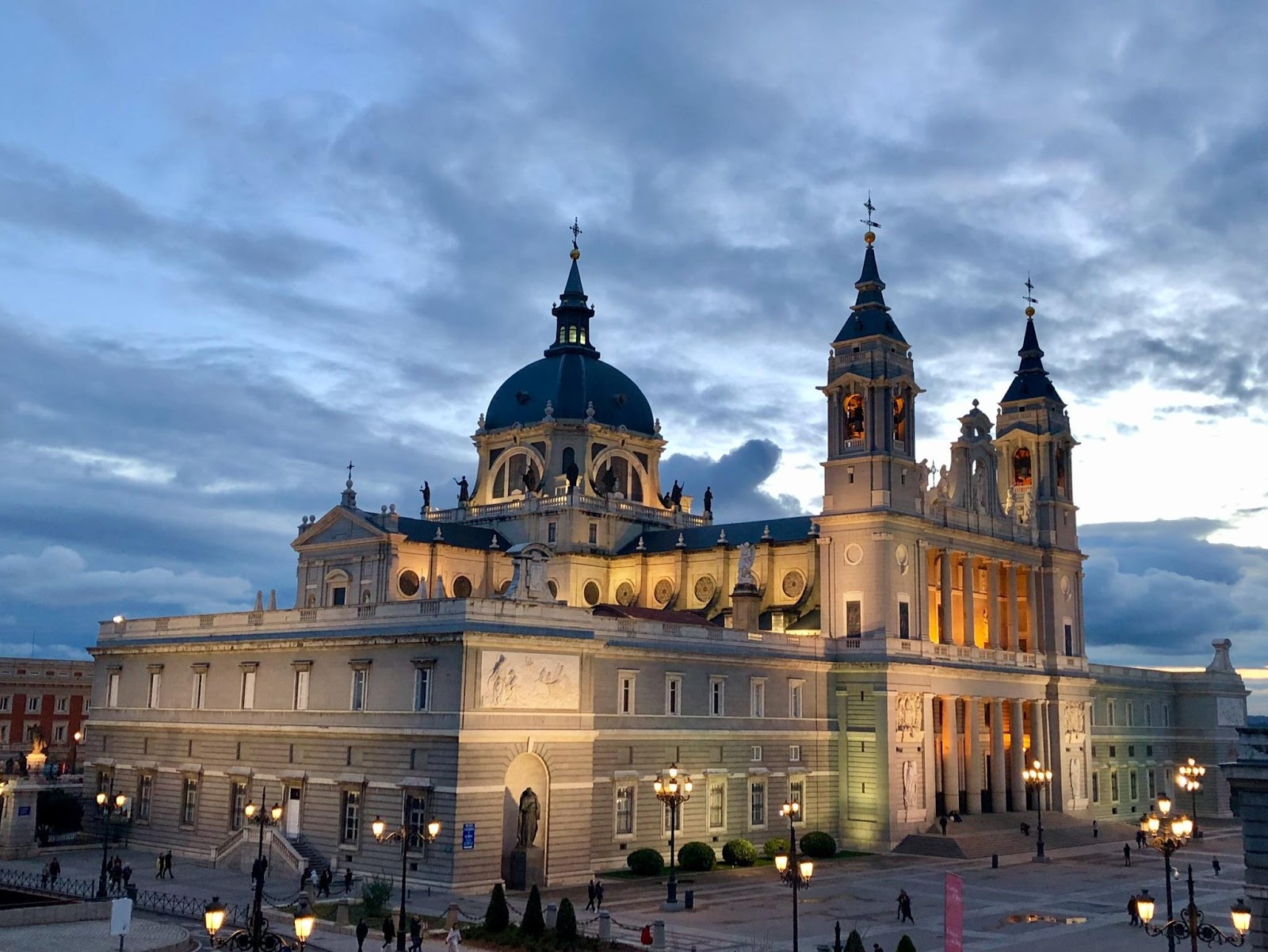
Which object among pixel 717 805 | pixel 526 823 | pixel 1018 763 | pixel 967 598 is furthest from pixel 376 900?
pixel 1018 763

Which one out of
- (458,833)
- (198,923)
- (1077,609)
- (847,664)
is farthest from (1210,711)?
(198,923)

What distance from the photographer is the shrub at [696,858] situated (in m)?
59.0

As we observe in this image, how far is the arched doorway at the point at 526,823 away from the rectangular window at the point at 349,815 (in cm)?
622

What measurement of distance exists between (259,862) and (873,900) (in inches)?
1112

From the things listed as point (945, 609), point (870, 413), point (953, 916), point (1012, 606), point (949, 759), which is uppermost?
point (870, 413)

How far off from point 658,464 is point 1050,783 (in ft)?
113

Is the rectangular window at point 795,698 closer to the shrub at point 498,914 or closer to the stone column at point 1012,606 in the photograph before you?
the stone column at point 1012,606

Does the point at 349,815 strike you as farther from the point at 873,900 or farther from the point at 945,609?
the point at 945,609

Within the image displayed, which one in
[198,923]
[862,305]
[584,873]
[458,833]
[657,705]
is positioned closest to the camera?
[198,923]

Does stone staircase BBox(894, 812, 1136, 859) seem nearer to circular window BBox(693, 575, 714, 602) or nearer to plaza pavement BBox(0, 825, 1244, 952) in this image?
plaza pavement BBox(0, 825, 1244, 952)

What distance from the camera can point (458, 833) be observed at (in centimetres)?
5075

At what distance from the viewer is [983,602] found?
3447 inches

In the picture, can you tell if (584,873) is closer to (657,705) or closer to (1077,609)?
(657,705)

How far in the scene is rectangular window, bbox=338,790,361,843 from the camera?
181 ft
